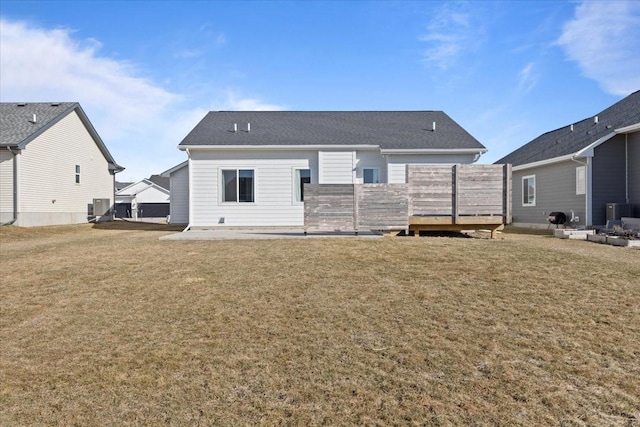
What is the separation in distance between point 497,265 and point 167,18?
12129mm

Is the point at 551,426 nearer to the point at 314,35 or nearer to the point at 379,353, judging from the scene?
the point at 379,353

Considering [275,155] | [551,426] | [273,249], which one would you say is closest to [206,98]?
[275,155]

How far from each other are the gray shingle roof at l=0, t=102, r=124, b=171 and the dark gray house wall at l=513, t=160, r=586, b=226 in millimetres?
24559

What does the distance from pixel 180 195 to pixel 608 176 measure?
18.8 m

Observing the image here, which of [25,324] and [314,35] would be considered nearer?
[25,324]

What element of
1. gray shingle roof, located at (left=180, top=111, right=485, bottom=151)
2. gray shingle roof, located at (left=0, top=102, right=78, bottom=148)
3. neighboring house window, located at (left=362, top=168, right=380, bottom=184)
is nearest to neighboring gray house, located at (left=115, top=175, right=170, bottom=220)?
gray shingle roof, located at (left=0, top=102, right=78, bottom=148)

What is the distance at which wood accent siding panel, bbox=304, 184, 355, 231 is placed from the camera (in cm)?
1192

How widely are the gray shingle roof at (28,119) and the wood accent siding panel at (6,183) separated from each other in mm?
665

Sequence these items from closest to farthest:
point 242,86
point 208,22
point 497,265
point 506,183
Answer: point 497,265 < point 506,183 < point 208,22 < point 242,86

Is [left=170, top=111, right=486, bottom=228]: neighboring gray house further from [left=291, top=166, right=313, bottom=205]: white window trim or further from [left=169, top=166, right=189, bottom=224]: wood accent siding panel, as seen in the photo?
[left=169, top=166, right=189, bottom=224]: wood accent siding panel

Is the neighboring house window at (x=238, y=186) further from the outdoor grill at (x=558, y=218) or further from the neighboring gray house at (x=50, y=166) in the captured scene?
the outdoor grill at (x=558, y=218)

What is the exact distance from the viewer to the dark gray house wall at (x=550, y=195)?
16.3 m

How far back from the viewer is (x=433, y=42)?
13133 mm

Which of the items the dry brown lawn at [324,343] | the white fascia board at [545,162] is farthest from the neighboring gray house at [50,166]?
the white fascia board at [545,162]
